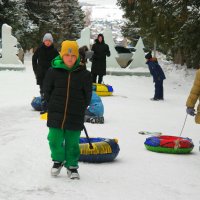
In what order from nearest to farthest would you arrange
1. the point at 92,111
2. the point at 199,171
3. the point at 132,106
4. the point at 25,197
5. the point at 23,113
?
the point at 25,197 → the point at 199,171 → the point at 92,111 → the point at 23,113 → the point at 132,106

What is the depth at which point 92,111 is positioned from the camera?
11.5 m

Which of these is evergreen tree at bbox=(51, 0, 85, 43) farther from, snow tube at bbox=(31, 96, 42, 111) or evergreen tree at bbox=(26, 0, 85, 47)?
snow tube at bbox=(31, 96, 42, 111)

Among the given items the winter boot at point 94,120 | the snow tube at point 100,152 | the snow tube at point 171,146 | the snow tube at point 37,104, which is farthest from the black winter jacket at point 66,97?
the snow tube at point 37,104

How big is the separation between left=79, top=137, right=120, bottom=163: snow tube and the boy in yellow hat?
0.99 m

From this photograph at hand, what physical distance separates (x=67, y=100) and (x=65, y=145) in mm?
588

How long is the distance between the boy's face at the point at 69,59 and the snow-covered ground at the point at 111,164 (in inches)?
56.1

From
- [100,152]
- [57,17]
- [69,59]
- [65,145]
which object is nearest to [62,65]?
[69,59]

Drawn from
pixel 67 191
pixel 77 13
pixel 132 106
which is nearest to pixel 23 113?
pixel 132 106

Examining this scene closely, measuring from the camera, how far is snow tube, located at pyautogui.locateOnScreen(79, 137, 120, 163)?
742 cm

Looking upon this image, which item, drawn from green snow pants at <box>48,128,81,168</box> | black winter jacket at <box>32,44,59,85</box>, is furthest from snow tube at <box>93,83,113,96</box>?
green snow pants at <box>48,128,81,168</box>

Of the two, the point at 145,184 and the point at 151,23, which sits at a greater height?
the point at 151,23

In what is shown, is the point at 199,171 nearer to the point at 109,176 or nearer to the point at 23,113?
the point at 109,176

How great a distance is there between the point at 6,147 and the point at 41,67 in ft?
12.9

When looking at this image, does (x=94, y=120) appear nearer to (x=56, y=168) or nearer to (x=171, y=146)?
(x=171, y=146)
